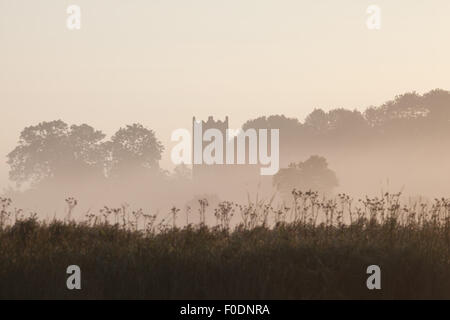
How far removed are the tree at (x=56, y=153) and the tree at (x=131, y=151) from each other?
176 cm

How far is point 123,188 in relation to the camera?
80.2m

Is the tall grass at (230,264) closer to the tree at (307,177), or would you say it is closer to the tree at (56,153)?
the tree at (307,177)

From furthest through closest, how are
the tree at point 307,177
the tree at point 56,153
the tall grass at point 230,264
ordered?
the tree at point 56,153 < the tree at point 307,177 < the tall grass at point 230,264

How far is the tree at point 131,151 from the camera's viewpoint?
82.4 meters

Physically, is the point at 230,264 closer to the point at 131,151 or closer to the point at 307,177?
the point at 307,177

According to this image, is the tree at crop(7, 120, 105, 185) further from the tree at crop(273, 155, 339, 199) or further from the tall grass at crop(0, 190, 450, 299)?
the tall grass at crop(0, 190, 450, 299)

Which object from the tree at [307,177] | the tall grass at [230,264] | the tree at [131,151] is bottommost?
the tall grass at [230,264]

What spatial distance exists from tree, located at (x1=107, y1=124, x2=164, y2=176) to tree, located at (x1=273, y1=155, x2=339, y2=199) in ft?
81.6

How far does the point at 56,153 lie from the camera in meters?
80.1

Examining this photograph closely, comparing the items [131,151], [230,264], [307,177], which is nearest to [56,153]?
[131,151]

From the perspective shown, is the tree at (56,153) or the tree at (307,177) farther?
the tree at (56,153)

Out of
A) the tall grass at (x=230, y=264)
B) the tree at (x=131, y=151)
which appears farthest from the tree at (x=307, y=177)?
the tall grass at (x=230, y=264)

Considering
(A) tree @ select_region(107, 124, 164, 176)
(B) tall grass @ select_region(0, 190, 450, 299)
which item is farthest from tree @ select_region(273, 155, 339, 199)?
(B) tall grass @ select_region(0, 190, 450, 299)

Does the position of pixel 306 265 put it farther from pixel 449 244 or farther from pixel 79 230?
pixel 79 230
